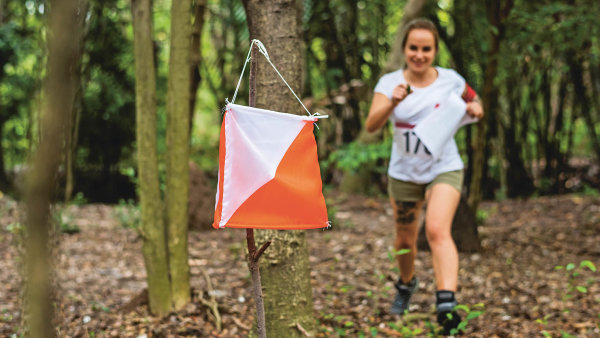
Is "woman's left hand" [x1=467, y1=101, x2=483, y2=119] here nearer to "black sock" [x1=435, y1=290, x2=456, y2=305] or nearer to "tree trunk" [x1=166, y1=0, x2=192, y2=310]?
"black sock" [x1=435, y1=290, x2=456, y2=305]

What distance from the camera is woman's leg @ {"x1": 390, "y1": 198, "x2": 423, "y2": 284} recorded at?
338cm

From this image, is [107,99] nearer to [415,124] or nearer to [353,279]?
[353,279]

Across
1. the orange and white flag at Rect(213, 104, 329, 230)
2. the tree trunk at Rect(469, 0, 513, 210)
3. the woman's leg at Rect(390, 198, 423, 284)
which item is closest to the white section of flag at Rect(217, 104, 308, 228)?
the orange and white flag at Rect(213, 104, 329, 230)

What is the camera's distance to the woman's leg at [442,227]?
10.2ft

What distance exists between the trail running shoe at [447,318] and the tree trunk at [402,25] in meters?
2.82

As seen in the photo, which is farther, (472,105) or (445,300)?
(472,105)

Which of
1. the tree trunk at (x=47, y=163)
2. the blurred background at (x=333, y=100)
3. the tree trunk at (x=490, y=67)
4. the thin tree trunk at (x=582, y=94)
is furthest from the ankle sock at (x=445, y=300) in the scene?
the thin tree trunk at (x=582, y=94)

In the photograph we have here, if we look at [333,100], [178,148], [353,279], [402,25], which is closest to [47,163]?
[178,148]

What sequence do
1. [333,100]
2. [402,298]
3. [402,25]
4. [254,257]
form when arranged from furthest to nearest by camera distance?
1. [333,100]
2. [402,25]
3. [402,298]
4. [254,257]

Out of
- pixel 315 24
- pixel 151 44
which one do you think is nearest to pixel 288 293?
pixel 151 44

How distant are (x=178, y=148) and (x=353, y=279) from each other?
5.96 feet

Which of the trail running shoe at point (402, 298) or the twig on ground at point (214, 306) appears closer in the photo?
the twig on ground at point (214, 306)

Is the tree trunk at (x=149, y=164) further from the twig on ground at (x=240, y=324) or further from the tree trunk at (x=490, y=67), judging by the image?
the tree trunk at (x=490, y=67)

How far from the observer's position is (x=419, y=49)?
10.5 ft
